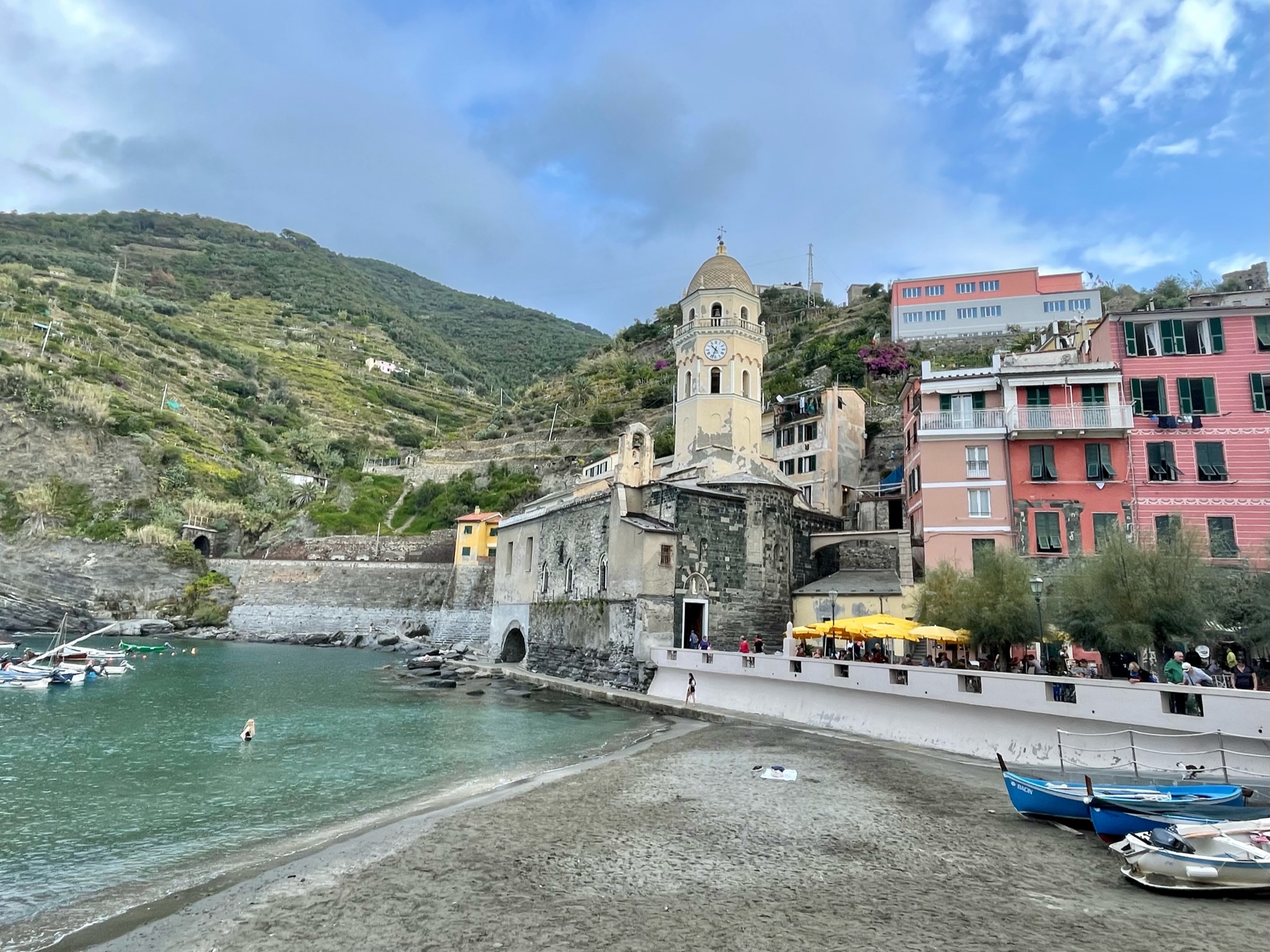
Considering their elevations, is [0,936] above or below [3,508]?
below

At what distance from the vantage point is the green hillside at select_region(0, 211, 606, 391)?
128000 millimetres

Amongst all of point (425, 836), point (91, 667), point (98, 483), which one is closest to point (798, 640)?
point (425, 836)

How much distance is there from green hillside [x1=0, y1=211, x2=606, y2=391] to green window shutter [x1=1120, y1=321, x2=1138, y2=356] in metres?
102

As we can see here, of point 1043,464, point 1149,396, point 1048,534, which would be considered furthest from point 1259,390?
point 1048,534

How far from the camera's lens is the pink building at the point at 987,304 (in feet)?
162

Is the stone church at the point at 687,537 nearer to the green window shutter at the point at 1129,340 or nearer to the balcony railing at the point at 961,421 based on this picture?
the balcony railing at the point at 961,421

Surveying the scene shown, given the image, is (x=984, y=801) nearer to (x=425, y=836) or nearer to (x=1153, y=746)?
(x=1153, y=746)

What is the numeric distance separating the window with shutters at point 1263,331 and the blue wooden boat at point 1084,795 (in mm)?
18786

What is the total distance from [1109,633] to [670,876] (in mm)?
13278

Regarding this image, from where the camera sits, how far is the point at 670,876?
8070 millimetres

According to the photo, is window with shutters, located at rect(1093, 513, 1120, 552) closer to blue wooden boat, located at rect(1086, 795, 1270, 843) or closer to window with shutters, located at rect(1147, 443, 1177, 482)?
window with shutters, located at rect(1147, 443, 1177, 482)

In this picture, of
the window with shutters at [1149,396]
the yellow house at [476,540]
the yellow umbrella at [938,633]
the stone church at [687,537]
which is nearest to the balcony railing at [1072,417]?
the window with shutters at [1149,396]

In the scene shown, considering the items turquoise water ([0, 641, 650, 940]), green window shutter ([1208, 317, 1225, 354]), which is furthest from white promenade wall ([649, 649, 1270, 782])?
green window shutter ([1208, 317, 1225, 354])

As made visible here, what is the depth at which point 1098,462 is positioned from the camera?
2247 cm
